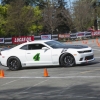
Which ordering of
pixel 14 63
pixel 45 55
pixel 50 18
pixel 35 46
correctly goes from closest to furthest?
pixel 45 55, pixel 35 46, pixel 14 63, pixel 50 18

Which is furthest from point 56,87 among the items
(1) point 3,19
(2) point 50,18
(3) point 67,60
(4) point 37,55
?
(2) point 50,18

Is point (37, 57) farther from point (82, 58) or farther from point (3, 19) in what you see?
point (3, 19)

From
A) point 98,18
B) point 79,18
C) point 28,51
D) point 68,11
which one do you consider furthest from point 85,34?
point 28,51

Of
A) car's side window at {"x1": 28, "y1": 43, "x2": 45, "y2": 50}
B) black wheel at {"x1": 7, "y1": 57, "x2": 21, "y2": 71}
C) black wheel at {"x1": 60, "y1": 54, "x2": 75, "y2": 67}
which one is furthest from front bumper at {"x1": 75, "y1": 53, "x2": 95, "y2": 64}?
black wheel at {"x1": 7, "y1": 57, "x2": 21, "y2": 71}

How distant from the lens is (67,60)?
1516cm

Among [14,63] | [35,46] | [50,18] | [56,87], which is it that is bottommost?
[56,87]

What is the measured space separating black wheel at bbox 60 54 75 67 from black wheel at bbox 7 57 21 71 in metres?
2.30

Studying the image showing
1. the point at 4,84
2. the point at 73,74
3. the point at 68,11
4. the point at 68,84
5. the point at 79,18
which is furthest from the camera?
the point at 68,11

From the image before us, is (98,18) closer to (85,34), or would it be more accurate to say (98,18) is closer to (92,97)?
(85,34)

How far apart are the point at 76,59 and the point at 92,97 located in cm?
680

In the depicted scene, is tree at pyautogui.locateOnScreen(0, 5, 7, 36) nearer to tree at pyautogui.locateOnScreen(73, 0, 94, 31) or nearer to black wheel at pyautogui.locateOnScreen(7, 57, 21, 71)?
tree at pyautogui.locateOnScreen(73, 0, 94, 31)

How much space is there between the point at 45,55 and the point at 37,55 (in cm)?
41

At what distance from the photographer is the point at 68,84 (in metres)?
10.6

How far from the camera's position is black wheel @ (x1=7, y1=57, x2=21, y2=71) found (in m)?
16.0
